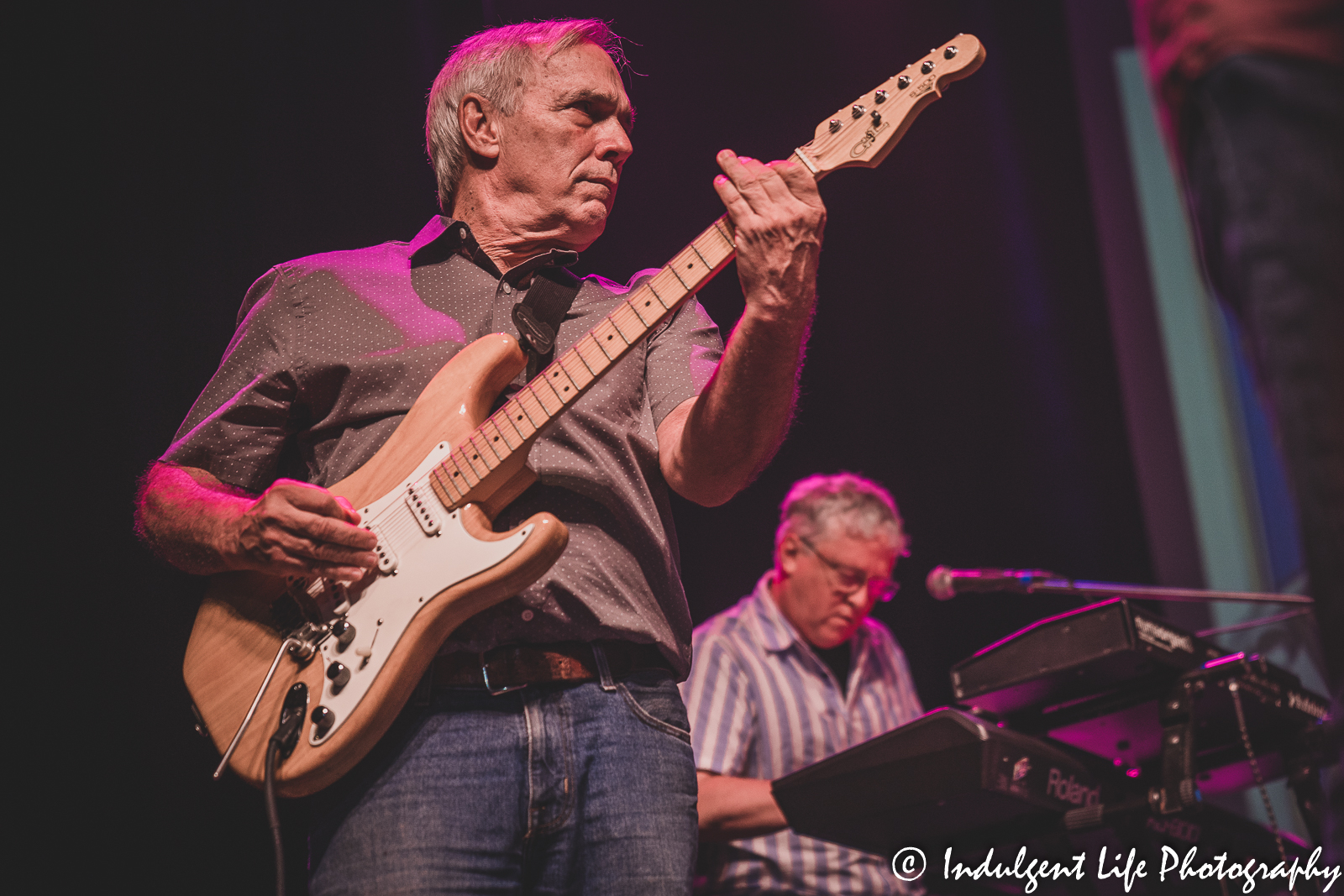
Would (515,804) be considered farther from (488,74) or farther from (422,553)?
(488,74)

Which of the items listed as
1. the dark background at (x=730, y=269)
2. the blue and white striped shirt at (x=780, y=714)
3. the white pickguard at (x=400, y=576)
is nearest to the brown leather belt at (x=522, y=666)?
the white pickguard at (x=400, y=576)

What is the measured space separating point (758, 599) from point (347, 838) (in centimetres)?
252

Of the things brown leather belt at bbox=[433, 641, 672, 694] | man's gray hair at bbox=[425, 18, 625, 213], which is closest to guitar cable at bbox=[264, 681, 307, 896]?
brown leather belt at bbox=[433, 641, 672, 694]

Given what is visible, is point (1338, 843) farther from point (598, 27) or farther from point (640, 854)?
point (598, 27)

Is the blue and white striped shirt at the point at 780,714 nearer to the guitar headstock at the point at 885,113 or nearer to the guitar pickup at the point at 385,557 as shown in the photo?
the guitar pickup at the point at 385,557

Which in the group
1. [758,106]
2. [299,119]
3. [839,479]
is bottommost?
[839,479]

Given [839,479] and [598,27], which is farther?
[839,479]

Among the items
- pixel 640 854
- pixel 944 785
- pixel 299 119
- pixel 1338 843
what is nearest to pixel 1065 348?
pixel 944 785

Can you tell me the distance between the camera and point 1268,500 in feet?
15.4

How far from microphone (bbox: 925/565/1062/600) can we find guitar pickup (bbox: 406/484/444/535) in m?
1.76

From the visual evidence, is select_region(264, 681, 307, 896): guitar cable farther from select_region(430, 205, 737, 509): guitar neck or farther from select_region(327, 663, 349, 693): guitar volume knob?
select_region(430, 205, 737, 509): guitar neck

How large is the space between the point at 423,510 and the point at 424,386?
270mm

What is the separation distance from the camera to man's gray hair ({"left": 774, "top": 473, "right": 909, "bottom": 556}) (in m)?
4.04

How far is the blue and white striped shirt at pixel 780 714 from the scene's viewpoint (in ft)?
10.7
